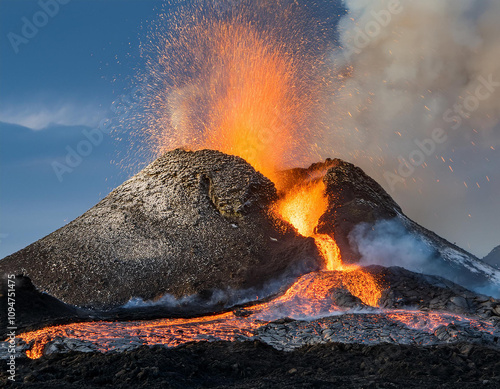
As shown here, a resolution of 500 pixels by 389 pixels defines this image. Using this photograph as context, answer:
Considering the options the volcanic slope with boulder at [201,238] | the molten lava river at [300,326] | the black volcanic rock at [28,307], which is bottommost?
the molten lava river at [300,326]

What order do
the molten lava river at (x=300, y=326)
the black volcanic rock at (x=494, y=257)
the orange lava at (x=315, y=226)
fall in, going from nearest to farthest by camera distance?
the molten lava river at (x=300, y=326) → the orange lava at (x=315, y=226) → the black volcanic rock at (x=494, y=257)

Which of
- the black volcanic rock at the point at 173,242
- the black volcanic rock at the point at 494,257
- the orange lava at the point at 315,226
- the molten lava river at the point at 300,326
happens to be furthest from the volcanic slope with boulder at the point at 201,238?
the black volcanic rock at the point at 494,257

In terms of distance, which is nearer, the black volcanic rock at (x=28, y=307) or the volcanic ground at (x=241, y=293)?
the volcanic ground at (x=241, y=293)

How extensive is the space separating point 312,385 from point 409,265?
685 inches

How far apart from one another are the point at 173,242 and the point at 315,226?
8604 mm

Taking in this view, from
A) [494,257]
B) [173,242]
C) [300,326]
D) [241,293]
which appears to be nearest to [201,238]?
[173,242]

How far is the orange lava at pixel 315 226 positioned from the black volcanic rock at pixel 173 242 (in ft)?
2.87

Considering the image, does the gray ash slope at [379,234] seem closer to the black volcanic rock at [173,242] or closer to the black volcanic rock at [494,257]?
the black volcanic rock at [173,242]

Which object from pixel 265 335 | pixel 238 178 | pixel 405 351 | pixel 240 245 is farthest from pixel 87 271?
pixel 405 351

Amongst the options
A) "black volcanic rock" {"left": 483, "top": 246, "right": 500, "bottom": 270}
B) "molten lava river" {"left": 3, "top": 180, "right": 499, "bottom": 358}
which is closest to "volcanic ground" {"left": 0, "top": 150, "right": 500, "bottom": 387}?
"molten lava river" {"left": 3, "top": 180, "right": 499, "bottom": 358}

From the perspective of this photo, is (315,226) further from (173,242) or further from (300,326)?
(300,326)

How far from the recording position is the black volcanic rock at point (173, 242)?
85.4ft

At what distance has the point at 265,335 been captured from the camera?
16.0 meters

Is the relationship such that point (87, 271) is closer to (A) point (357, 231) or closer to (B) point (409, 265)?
(A) point (357, 231)
